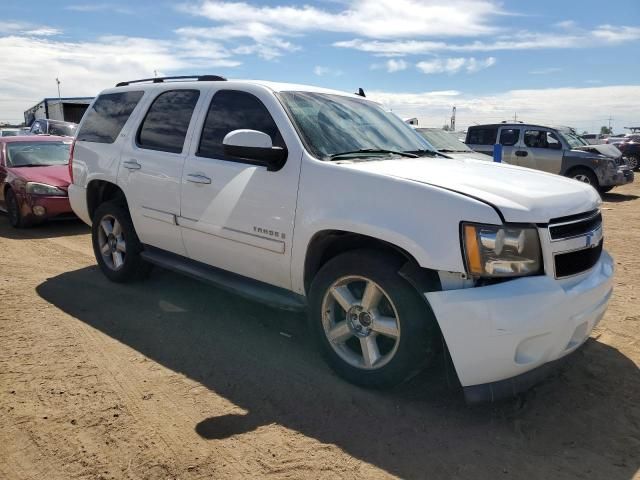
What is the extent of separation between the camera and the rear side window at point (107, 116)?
5086 mm

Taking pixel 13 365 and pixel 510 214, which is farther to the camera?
pixel 13 365

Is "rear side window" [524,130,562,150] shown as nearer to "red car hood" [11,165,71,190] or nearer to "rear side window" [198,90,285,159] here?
"red car hood" [11,165,71,190]

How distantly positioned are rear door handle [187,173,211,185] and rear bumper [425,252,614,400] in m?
2.03

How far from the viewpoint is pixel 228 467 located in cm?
259

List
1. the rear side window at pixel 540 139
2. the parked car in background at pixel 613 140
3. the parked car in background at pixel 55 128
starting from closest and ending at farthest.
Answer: the rear side window at pixel 540 139, the parked car in background at pixel 55 128, the parked car in background at pixel 613 140

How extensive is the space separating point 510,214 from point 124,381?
259 centimetres

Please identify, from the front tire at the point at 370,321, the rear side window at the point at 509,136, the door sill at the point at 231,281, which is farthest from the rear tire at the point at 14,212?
the rear side window at the point at 509,136

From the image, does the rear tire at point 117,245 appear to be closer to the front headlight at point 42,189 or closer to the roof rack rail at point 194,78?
the roof rack rail at point 194,78

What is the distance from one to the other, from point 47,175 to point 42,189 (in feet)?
1.53

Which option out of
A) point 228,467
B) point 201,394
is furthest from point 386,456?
point 201,394

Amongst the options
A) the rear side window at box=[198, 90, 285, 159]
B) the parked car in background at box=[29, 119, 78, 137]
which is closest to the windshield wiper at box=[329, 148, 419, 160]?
the rear side window at box=[198, 90, 285, 159]

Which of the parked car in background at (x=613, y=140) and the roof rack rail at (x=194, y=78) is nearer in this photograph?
the roof rack rail at (x=194, y=78)

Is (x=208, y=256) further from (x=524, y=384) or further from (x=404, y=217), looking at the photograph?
(x=524, y=384)

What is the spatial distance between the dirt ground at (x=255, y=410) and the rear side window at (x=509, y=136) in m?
9.97
